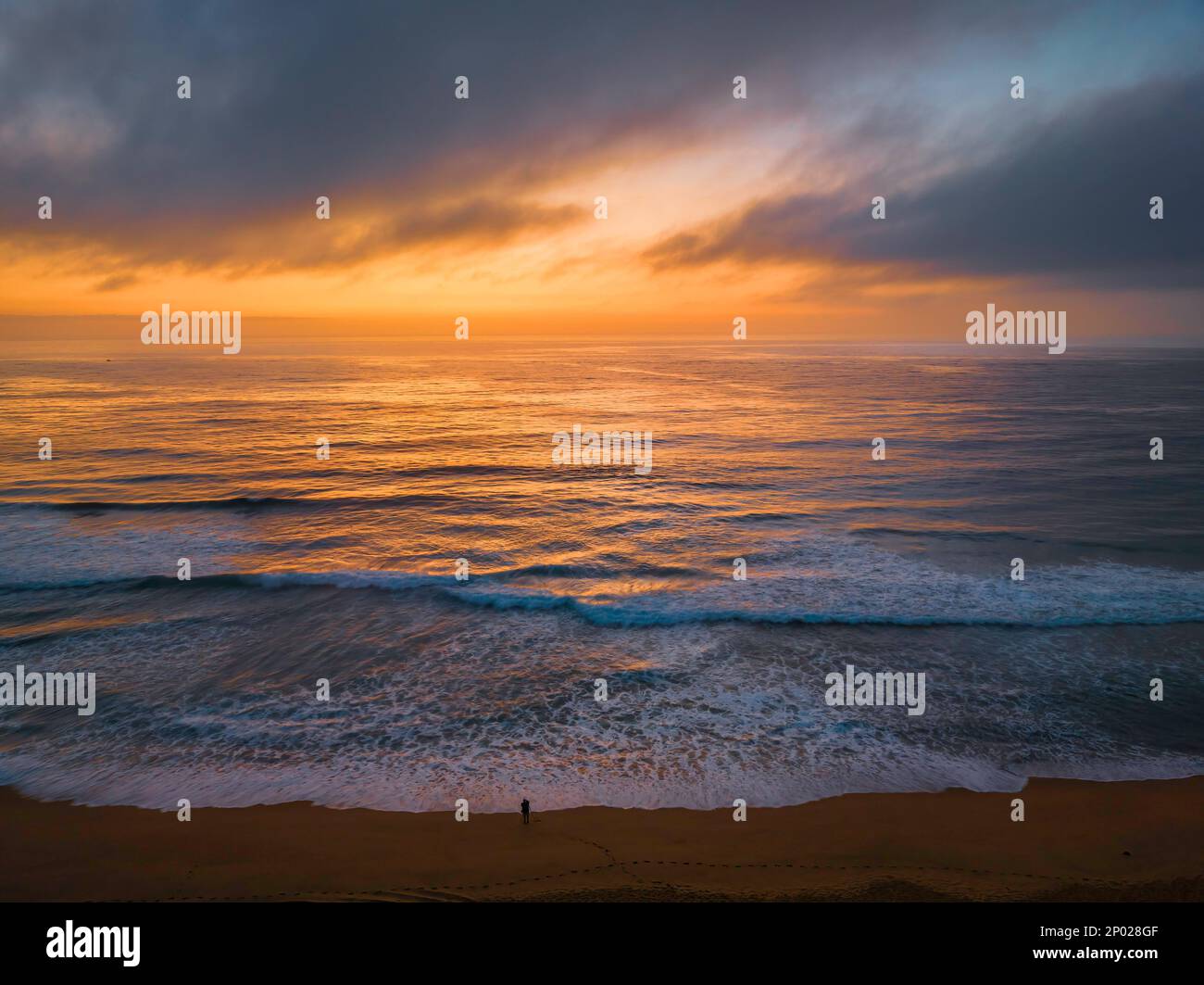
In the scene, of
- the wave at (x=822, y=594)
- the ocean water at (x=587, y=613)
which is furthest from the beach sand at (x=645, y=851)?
the wave at (x=822, y=594)

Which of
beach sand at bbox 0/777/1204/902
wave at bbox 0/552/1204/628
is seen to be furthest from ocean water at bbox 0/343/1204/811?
beach sand at bbox 0/777/1204/902

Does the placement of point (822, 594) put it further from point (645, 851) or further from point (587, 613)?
point (645, 851)

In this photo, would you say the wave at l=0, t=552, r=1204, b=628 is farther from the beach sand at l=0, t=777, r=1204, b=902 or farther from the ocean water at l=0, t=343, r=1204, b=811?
the beach sand at l=0, t=777, r=1204, b=902

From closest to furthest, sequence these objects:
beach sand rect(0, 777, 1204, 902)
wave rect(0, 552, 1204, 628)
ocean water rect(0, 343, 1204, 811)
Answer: beach sand rect(0, 777, 1204, 902)
ocean water rect(0, 343, 1204, 811)
wave rect(0, 552, 1204, 628)

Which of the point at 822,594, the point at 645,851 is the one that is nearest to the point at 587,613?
the point at 822,594

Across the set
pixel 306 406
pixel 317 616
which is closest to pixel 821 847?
pixel 317 616

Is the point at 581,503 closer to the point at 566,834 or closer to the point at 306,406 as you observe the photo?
the point at 566,834
